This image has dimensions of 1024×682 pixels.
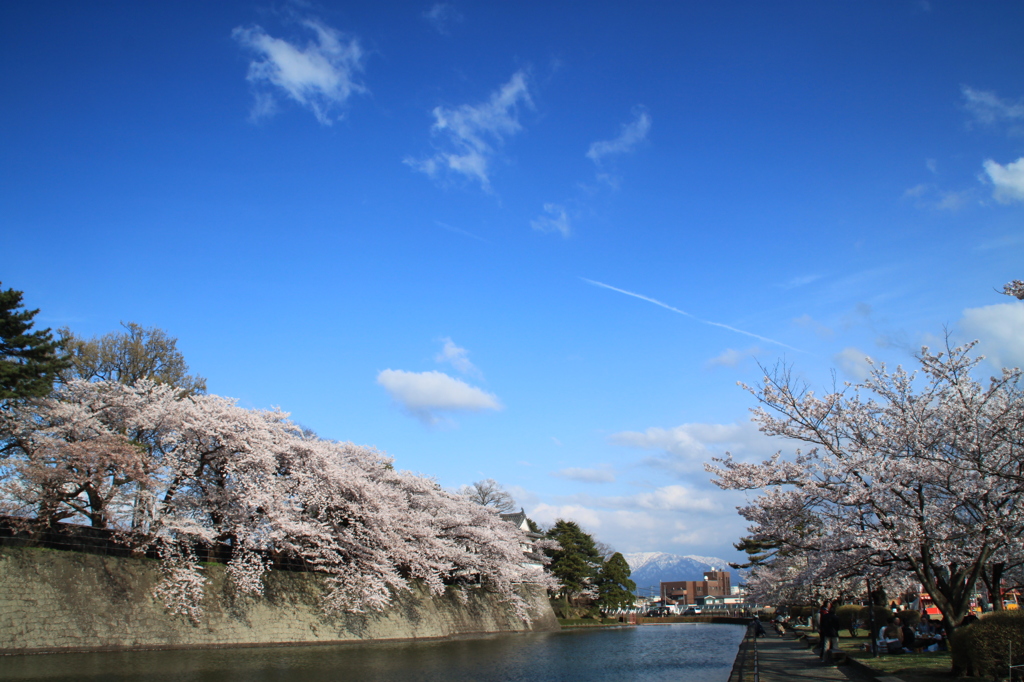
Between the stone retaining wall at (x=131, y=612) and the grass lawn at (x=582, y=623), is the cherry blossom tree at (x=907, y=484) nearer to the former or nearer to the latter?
the stone retaining wall at (x=131, y=612)

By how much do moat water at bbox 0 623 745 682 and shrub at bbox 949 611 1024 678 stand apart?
717 centimetres

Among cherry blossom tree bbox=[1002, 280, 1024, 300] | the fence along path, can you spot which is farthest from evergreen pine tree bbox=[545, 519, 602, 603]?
cherry blossom tree bbox=[1002, 280, 1024, 300]

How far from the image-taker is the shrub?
10.4 m

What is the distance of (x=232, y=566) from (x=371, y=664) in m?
7.90

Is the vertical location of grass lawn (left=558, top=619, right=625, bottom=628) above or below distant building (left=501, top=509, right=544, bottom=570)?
below

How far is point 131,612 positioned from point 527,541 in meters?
38.0

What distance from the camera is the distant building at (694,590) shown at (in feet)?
479

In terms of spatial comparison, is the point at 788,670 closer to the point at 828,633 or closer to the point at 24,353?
the point at 828,633

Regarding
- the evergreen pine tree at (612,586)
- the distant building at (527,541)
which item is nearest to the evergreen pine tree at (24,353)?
the distant building at (527,541)

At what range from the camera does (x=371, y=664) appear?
18.9 metres

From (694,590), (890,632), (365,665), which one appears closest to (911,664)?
(890,632)

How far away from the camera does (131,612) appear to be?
786 inches

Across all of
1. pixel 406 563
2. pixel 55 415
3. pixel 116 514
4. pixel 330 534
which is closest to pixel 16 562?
pixel 116 514

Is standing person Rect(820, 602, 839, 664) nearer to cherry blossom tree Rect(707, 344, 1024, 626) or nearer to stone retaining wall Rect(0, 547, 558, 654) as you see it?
cherry blossom tree Rect(707, 344, 1024, 626)
